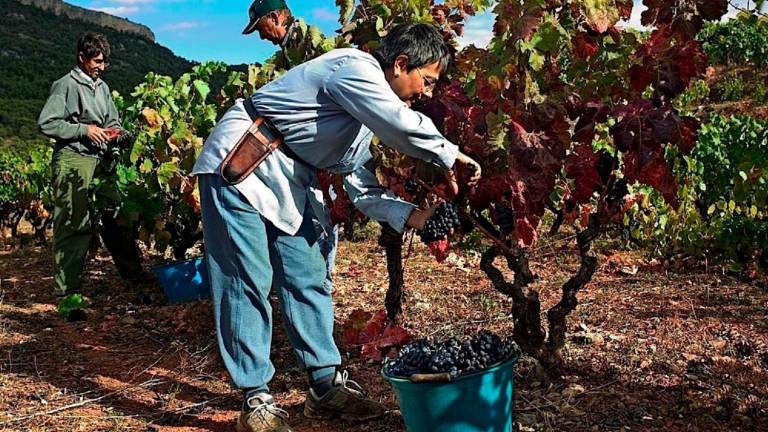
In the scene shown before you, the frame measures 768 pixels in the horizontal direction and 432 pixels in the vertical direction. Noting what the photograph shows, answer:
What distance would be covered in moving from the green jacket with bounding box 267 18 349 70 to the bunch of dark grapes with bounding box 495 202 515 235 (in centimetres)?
170

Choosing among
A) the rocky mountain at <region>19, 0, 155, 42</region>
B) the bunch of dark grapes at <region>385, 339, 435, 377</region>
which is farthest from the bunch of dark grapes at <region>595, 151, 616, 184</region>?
the rocky mountain at <region>19, 0, 155, 42</region>

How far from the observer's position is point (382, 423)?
3.26 metres

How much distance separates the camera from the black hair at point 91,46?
546cm

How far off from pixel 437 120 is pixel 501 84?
13.1 inches

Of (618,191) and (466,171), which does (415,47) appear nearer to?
(466,171)

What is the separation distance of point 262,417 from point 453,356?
90 cm

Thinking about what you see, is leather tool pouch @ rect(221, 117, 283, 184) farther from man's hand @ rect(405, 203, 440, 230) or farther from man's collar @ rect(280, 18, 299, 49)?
man's collar @ rect(280, 18, 299, 49)

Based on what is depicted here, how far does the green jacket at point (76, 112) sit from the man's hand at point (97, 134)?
0.03m

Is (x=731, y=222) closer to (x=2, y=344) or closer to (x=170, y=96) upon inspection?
(x=170, y=96)

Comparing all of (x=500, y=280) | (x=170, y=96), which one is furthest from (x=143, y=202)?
(x=500, y=280)

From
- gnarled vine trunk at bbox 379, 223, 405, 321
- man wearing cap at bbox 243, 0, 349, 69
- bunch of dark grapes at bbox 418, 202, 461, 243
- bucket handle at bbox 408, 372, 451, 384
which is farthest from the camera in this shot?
man wearing cap at bbox 243, 0, 349, 69

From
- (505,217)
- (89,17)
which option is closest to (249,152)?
(505,217)

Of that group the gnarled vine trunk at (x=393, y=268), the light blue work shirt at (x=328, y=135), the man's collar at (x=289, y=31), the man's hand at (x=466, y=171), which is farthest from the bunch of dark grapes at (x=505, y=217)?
the man's collar at (x=289, y=31)

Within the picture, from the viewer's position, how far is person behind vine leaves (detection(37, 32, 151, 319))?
5.44 metres
